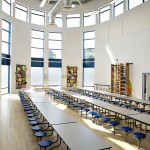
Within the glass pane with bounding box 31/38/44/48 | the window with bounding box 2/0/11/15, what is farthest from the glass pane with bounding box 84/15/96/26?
the window with bounding box 2/0/11/15

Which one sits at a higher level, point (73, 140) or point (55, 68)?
point (55, 68)

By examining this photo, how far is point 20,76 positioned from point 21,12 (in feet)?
18.2

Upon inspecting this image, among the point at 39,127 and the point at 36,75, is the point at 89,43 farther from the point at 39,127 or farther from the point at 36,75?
the point at 39,127

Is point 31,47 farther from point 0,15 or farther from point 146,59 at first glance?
point 146,59

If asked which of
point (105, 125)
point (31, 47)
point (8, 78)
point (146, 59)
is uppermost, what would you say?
point (31, 47)

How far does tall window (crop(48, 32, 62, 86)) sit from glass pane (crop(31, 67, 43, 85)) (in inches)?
33.9

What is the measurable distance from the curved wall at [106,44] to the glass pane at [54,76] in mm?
486

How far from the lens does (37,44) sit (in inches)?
638

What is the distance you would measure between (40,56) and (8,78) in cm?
371

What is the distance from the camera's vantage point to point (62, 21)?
16922 mm

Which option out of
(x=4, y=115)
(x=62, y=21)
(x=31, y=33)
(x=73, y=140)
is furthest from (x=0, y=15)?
(x=73, y=140)

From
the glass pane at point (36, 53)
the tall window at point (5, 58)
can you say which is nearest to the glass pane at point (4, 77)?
the tall window at point (5, 58)

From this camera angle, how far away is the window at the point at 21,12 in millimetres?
14613

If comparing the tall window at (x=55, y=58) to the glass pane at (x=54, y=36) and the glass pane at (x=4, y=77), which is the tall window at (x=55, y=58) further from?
the glass pane at (x=4, y=77)
